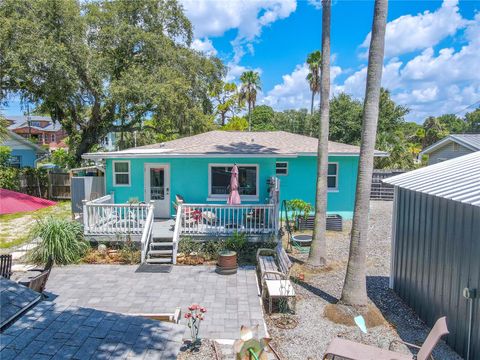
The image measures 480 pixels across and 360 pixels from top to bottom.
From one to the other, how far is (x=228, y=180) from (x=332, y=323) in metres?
7.49

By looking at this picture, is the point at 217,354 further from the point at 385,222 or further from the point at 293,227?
the point at 385,222

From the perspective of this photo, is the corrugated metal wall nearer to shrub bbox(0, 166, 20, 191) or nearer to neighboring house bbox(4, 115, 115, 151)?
shrub bbox(0, 166, 20, 191)

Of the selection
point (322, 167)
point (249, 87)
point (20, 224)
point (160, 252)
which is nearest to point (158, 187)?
point (160, 252)

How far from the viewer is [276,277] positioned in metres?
8.35

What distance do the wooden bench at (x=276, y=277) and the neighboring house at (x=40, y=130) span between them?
48.0m

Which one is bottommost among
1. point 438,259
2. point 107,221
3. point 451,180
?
point 107,221

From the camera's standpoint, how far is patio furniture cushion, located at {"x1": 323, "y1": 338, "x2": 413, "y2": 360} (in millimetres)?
4941

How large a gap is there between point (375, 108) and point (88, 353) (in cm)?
651

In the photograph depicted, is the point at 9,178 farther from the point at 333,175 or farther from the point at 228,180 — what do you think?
the point at 333,175

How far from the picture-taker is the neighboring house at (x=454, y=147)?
19.0m

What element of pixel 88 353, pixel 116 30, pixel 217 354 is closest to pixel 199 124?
pixel 116 30

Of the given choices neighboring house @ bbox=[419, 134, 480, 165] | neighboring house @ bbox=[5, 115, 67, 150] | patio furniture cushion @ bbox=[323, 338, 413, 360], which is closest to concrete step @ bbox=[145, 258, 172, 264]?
patio furniture cushion @ bbox=[323, 338, 413, 360]

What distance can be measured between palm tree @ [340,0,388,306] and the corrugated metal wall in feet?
3.87

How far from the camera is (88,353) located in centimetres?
304
